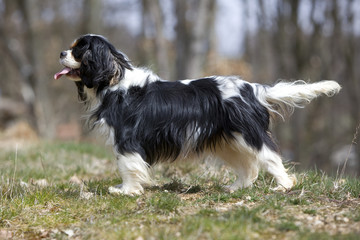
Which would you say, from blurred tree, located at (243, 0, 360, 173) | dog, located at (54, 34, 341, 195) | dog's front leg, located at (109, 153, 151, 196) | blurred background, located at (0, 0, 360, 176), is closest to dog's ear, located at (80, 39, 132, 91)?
dog, located at (54, 34, 341, 195)

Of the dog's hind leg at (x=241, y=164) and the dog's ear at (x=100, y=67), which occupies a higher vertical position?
the dog's ear at (x=100, y=67)

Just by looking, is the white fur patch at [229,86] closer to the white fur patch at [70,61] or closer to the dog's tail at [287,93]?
the dog's tail at [287,93]

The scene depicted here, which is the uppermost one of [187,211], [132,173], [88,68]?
[88,68]

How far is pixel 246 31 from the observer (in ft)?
77.5

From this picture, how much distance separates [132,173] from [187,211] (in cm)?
94

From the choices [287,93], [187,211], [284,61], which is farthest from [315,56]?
[187,211]

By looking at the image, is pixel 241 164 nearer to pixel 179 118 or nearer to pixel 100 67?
pixel 179 118

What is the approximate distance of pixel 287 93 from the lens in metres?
4.84

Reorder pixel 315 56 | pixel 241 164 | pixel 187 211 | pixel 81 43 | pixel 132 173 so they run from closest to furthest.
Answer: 1. pixel 187 211
2. pixel 132 173
3. pixel 81 43
4. pixel 241 164
5. pixel 315 56

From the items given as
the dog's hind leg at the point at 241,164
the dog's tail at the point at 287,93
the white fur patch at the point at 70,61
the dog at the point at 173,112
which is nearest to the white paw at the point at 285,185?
the dog at the point at 173,112

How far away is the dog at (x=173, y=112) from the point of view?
473 centimetres

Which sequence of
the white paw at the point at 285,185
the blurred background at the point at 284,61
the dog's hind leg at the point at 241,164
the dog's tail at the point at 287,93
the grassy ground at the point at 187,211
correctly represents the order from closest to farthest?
the grassy ground at the point at 187,211 → the white paw at the point at 285,185 → the dog's tail at the point at 287,93 → the dog's hind leg at the point at 241,164 → the blurred background at the point at 284,61

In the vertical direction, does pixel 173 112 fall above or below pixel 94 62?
below

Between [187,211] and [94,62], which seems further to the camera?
[94,62]
